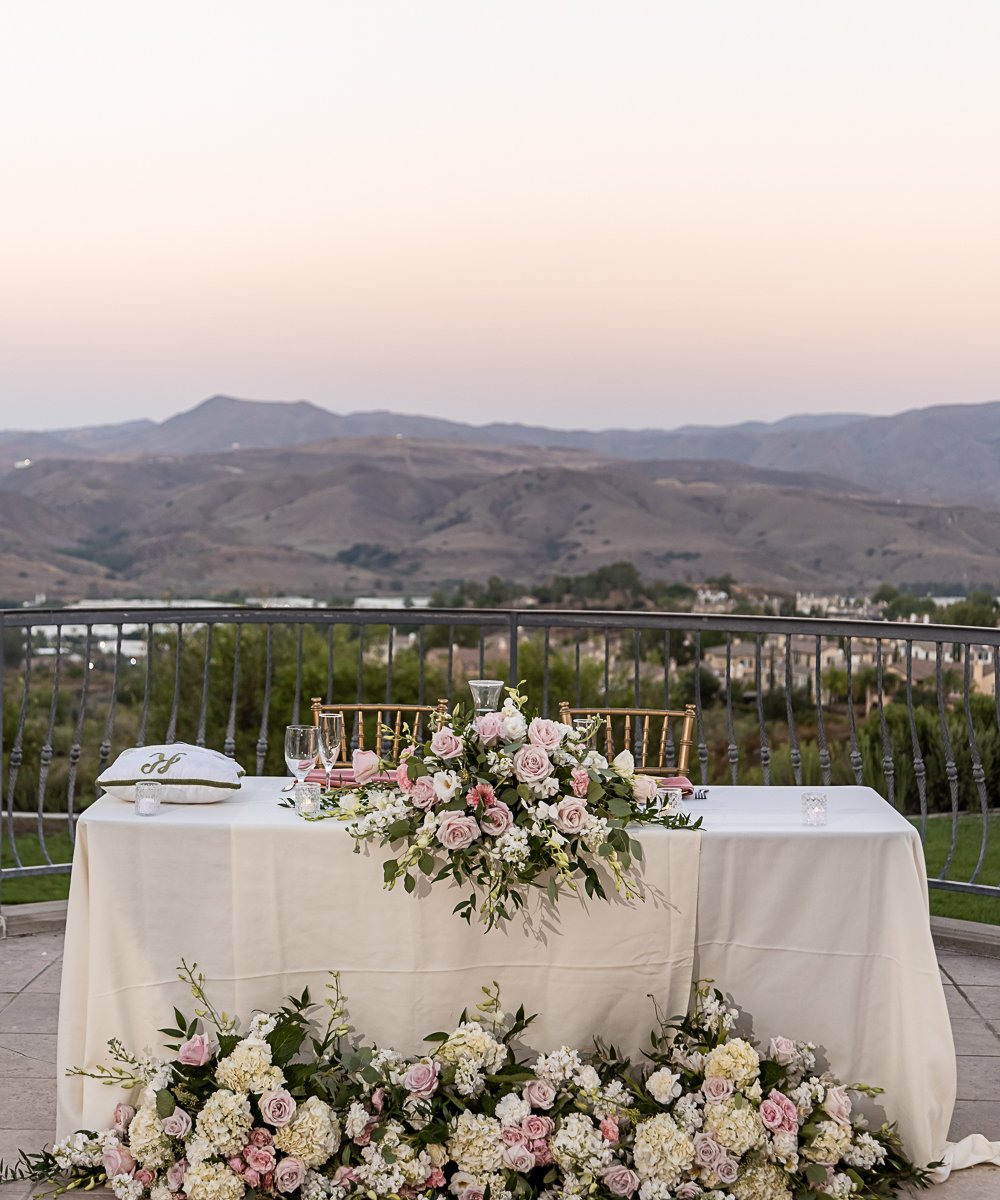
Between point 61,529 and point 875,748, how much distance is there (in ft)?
43.4

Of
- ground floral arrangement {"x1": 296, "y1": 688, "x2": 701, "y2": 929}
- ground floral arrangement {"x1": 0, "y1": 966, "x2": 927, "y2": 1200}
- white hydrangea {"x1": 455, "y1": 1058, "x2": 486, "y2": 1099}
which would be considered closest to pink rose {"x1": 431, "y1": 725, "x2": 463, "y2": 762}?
ground floral arrangement {"x1": 296, "y1": 688, "x2": 701, "y2": 929}

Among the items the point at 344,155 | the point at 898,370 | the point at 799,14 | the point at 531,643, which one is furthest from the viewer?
the point at 898,370

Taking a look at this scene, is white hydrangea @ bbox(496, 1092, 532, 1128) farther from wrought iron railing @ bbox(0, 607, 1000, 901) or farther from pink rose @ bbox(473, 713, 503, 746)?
wrought iron railing @ bbox(0, 607, 1000, 901)

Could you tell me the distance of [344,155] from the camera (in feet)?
36.7

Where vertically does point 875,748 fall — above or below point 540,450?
below

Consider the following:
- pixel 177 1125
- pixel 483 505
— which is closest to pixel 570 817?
pixel 177 1125

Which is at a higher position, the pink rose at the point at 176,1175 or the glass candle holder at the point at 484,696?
the glass candle holder at the point at 484,696

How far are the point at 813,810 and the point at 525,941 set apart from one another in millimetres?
708

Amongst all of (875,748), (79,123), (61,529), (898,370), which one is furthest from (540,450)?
(875,748)

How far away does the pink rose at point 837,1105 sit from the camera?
8.64 feet

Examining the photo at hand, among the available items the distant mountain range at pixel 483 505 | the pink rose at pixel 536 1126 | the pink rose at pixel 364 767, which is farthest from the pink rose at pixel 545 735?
the distant mountain range at pixel 483 505

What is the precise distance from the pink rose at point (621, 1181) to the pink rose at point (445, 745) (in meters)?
0.92

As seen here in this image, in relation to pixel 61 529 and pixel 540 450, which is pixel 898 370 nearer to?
pixel 540 450

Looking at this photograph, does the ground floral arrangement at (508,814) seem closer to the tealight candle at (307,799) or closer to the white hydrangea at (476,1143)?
the tealight candle at (307,799)
